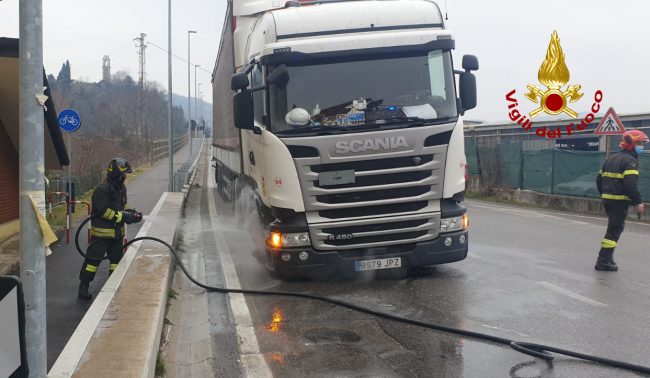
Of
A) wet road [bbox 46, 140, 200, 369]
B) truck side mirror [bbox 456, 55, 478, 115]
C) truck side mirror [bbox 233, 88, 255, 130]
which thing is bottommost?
wet road [bbox 46, 140, 200, 369]

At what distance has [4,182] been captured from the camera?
10.9 meters

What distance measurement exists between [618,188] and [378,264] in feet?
11.0

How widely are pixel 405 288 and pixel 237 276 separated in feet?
7.47

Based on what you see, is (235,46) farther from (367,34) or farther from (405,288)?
(405,288)

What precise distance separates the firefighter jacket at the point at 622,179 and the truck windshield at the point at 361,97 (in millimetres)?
2415

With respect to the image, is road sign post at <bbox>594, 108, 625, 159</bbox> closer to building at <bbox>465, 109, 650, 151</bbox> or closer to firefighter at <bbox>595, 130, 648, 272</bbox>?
building at <bbox>465, 109, 650, 151</bbox>

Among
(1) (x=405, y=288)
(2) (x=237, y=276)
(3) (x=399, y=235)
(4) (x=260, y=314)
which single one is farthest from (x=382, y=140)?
(2) (x=237, y=276)

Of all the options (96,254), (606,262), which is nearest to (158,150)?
(96,254)

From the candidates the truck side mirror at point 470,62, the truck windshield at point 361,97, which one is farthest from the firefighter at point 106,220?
the truck side mirror at point 470,62

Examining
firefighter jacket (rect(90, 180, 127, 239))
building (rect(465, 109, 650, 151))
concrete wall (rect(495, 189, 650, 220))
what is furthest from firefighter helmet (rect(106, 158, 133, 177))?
building (rect(465, 109, 650, 151))

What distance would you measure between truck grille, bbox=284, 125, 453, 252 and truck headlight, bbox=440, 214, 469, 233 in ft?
0.41

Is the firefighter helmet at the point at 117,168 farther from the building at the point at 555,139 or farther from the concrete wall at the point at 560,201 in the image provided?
the building at the point at 555,139

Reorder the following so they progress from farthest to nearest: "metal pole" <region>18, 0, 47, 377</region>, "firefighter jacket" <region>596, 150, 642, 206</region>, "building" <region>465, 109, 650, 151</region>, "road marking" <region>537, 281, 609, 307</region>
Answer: "building" <region>465, 109, 650, 151</region> < "firefighter jacket" <region>596, 150, 642, 206</region> < "road marking" <region>537, 281, 609, 307</region> < "metal pole" <region>18, 0, 47, 377</region>

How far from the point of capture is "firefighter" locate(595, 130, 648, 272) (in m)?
7.42
